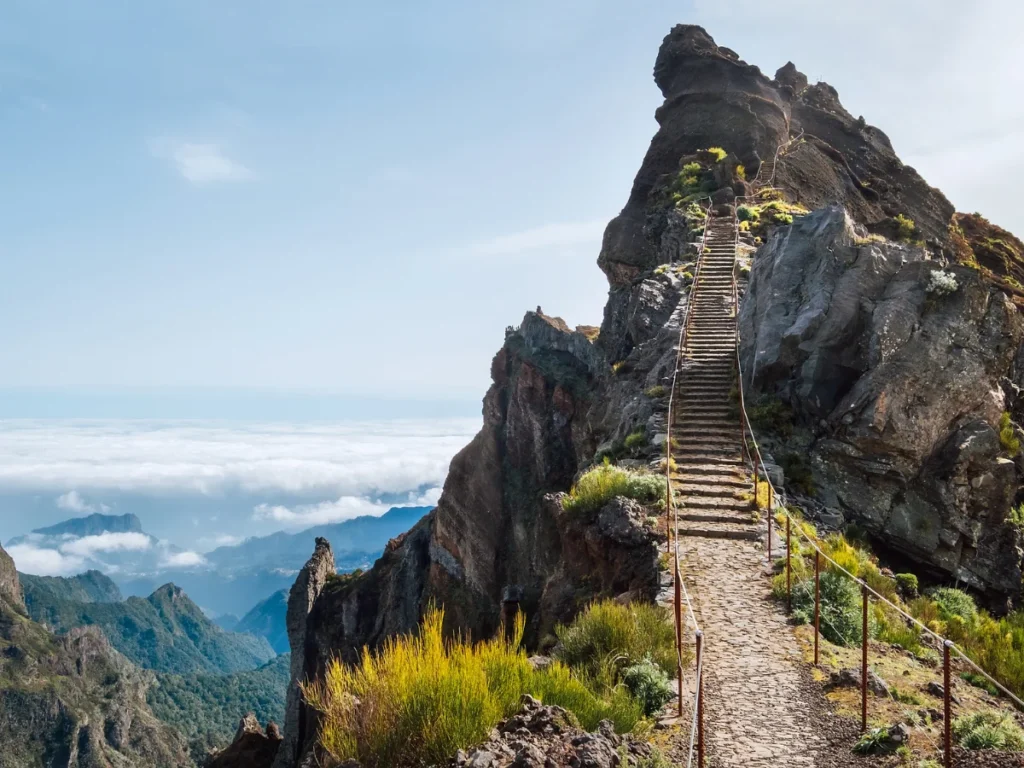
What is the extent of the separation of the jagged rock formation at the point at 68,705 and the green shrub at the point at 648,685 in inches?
5458

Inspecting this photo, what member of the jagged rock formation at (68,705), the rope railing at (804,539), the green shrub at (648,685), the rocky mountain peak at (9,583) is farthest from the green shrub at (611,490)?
the rocky mountain peak at (9,583)

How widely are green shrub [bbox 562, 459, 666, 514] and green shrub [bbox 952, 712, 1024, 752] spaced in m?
7.73

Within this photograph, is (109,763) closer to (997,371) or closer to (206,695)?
(206,695)

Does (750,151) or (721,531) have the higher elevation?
(750,151)

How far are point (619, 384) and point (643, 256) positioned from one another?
1277 centimetres

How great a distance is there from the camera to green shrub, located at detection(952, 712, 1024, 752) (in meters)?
6.59

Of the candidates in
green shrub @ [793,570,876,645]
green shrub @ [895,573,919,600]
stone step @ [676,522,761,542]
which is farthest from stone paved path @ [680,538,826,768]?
green shrub @ [895,573,919,600]

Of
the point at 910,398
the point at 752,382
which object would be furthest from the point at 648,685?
the point at 752,382

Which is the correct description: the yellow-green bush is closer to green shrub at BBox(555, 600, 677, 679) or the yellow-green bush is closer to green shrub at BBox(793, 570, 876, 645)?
green shrub at BBox(555, 600, 677, 679)

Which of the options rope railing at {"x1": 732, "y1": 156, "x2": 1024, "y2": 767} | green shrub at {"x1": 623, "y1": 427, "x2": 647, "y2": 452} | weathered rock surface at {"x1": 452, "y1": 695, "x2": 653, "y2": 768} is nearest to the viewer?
weathered rock surface at {"x1": 452, "y1": 695, "x2": 653, "y2": 768}

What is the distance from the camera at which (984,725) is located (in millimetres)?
6883

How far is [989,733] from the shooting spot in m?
6.68

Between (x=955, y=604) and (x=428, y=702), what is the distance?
11.9 meters

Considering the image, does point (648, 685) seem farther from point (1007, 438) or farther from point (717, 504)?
point (1007, 438)
